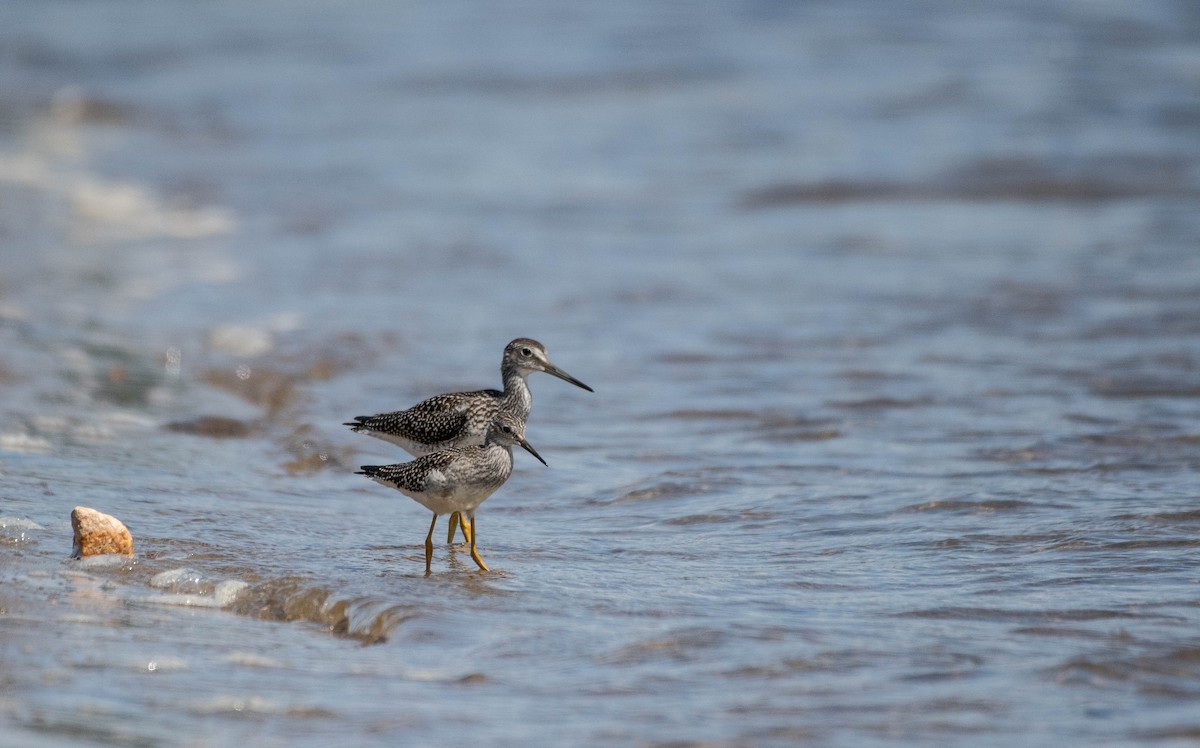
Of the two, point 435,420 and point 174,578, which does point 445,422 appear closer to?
point 435,420

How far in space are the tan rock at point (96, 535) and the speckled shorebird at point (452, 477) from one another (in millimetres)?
948

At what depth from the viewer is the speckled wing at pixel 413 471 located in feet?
19.1

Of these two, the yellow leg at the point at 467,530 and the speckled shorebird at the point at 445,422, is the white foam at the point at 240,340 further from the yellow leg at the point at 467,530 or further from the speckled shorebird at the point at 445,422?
the yellow leg at the point at 467,530

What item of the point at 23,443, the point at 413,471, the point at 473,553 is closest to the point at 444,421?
the point at 413,471

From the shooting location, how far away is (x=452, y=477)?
19.0 feet

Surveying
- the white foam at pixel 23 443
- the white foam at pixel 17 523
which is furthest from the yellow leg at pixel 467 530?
the white foam at pixel 23 443

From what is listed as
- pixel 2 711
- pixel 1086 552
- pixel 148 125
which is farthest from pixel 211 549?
pixel 148 125

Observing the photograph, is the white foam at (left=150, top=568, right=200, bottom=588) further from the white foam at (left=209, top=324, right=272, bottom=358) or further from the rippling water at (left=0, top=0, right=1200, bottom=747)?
the white foam at (left=209, top=324, right=272, bottom=358)

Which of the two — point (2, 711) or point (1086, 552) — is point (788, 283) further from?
point (2, 711)

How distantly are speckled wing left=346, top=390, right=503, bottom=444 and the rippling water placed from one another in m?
0.45

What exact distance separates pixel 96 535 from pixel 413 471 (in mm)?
1222

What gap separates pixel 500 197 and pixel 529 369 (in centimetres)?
858

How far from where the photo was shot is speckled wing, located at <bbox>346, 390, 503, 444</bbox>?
649cm

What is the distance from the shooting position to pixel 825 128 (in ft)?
60.4
